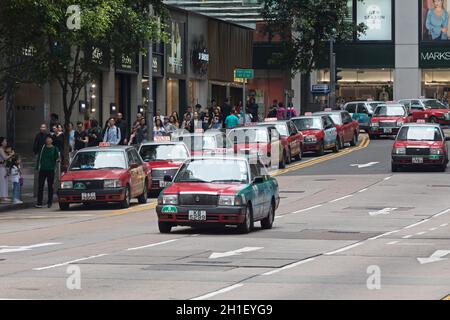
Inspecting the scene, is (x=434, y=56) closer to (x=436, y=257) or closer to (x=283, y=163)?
(x=283, y=163)

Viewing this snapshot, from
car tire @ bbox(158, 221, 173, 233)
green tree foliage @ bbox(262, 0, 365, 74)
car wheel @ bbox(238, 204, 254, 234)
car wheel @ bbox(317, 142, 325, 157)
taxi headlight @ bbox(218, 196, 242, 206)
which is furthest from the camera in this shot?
green tree foliage @ bbox(262, 0, 365, 74)

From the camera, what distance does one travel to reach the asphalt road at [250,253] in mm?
15984

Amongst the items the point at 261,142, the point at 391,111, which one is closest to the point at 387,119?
the point at 391,111

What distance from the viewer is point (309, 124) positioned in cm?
5216

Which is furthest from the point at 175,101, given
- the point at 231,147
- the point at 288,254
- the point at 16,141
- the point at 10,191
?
the point at 288,254

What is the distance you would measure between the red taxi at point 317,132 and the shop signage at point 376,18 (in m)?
33.5

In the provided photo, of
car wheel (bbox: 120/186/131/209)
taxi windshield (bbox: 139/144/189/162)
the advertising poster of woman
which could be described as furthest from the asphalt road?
the advertising poster of woman

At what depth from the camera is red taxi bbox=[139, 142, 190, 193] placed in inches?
1441

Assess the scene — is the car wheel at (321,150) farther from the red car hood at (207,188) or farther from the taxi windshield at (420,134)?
the red car hood at (207,188)

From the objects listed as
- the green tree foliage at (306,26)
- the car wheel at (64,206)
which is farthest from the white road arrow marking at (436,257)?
the green tree foliage at (306,26)

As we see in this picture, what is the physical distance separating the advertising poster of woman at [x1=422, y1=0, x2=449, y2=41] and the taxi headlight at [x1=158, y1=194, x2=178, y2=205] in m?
62.4

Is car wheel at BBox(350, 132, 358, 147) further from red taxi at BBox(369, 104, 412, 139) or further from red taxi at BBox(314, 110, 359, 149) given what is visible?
red taxi at BBox(369, 104, 412, 139)

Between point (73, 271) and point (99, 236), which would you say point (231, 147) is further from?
point (73, 271)
